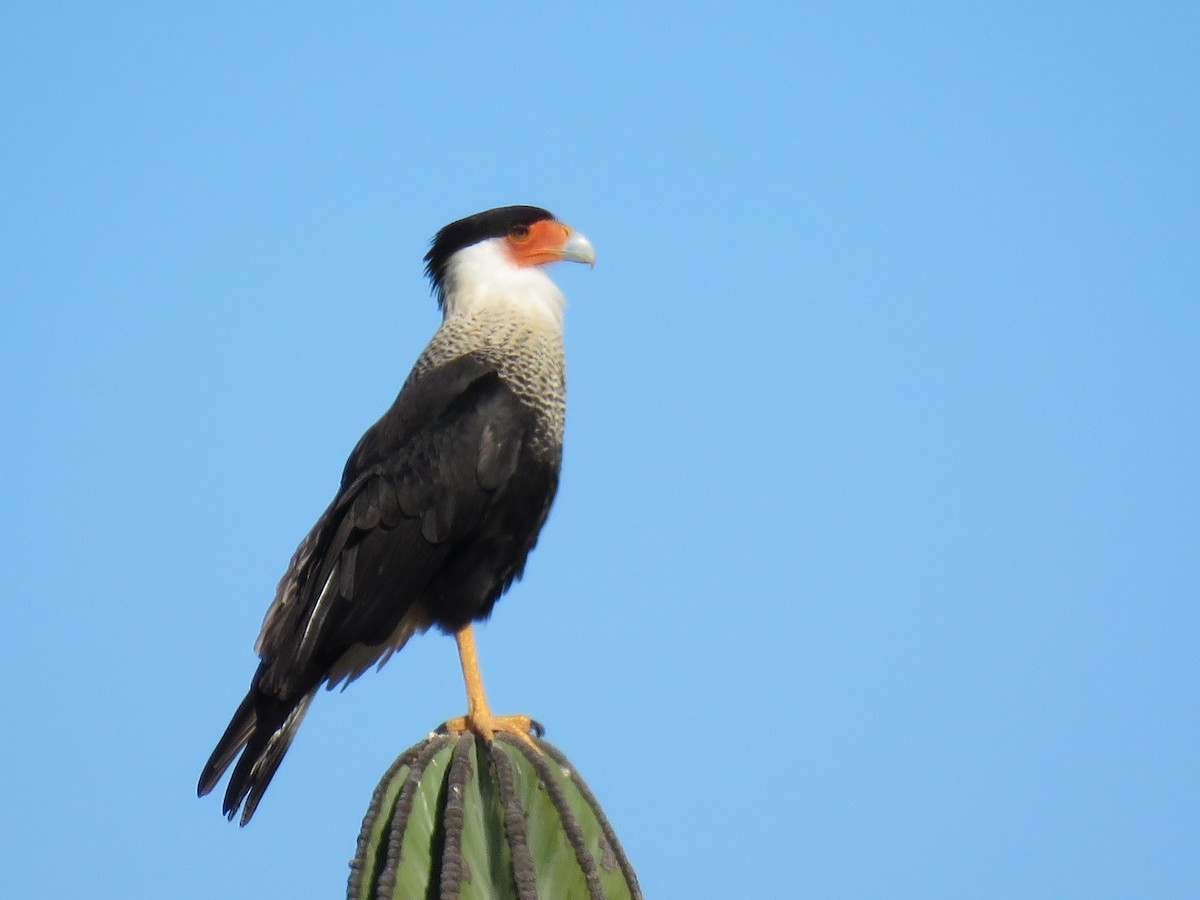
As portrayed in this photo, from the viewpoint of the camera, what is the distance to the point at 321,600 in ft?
A: 14.3

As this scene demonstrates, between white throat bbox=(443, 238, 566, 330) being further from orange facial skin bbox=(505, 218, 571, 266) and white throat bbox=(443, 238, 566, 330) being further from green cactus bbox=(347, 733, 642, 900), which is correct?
green cactus bbox=(347, 733, 642, 900)

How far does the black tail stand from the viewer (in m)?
3.93

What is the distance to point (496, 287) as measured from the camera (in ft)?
17.5

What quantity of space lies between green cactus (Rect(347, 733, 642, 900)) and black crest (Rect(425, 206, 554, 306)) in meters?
2.54

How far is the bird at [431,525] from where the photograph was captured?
163 inches

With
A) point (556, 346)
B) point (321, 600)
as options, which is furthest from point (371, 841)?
point (556, 346)

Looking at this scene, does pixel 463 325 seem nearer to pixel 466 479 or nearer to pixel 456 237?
pixel 456 237

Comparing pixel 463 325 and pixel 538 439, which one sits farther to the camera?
pixel 463 325

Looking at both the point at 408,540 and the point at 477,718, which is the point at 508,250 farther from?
the point at 477,718

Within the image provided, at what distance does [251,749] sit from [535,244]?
2302 millimetres

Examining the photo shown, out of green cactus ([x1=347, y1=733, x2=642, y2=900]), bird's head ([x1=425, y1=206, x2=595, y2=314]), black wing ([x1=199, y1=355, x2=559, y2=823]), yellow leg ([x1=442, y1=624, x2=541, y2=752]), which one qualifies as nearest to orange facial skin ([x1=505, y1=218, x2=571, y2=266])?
bird's head ([x1=425, y1=206, x2=595, y2=314])

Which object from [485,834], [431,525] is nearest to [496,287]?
[431,525]

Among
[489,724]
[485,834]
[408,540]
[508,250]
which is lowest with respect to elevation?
[485,834]

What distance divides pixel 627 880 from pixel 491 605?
171 cm
